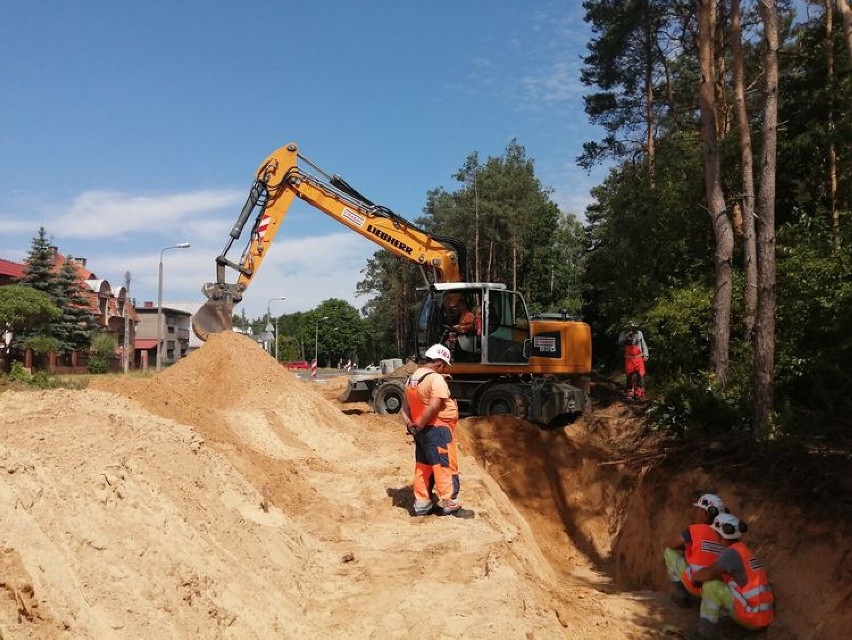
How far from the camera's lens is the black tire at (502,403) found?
12.7m

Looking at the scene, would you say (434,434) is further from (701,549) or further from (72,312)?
(72,312)

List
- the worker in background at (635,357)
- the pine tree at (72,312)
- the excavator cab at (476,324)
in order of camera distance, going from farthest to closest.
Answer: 1. the pine tree at (72,312)
2. the worker in background at (635,357)
3. the excavator cab at (476,324)

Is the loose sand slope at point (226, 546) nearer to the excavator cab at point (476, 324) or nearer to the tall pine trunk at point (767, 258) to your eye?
the tall pine trunk at point (767, 258)

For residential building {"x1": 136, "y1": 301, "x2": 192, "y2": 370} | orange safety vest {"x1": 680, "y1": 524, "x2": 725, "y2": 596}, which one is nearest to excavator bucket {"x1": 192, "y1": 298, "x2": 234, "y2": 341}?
orange safety vest {"x1": 680, "y1": 524, "x2": 725, "y2": 596}

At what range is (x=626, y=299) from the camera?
1920 centimetres

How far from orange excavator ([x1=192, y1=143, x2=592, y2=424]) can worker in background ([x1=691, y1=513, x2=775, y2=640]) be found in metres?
6.78

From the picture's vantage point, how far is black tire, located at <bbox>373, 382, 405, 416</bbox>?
45.9 ft

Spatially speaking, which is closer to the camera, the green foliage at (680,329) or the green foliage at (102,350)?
the green foliage at (680,329)

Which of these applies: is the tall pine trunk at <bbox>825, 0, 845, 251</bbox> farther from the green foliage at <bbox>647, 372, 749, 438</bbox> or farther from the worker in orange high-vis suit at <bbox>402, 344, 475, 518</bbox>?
the worker in orange high-vis suit at <bbox>402, 344, 475, 518</bbox>

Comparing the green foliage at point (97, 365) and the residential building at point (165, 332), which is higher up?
the residential building at point (165, 332)

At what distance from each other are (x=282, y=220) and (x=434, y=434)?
834cm

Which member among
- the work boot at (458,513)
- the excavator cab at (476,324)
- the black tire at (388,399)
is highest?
the excavator cab at (476,324)

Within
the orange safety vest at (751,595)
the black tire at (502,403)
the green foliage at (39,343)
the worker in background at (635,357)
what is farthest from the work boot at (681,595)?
the green foliage at (39,343)

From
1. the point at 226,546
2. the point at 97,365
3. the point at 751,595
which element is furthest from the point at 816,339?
the point at 97,365
